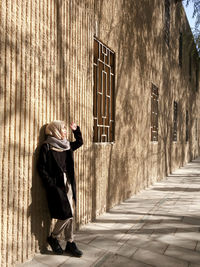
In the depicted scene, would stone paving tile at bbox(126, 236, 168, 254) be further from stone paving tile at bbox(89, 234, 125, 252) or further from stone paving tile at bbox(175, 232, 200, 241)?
stone paving tile at bbox(175, 232, 200, 241)

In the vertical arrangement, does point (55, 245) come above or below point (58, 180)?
below

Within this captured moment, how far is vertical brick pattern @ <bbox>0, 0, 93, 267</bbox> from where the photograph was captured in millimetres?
3391

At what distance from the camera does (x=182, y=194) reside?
342 inches

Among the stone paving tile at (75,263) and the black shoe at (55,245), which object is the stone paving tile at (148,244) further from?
the black shoe at (55,245)

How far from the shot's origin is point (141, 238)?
469 cm

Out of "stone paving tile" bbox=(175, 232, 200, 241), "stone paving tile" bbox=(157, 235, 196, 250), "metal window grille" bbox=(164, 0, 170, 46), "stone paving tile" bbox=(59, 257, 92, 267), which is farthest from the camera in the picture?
"metal window grille" bbox=(164, 0, 170, 46)

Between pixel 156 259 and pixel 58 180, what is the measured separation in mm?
1490

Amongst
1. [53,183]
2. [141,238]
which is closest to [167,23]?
[141,238]

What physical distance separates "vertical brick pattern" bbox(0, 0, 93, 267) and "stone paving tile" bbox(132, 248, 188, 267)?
1221 mm

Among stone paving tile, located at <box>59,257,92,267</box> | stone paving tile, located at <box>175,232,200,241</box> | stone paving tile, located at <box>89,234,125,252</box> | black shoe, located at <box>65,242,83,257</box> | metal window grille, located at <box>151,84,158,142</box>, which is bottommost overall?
stone paving tile, located at <box>175,232,200,241</box>

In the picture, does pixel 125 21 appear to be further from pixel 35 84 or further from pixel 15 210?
pixel 15 210

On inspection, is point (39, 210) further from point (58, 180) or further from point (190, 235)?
point (190, 235)

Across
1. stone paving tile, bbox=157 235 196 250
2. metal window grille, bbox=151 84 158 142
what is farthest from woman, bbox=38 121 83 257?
metal window grille, bbox=151 84 158 142

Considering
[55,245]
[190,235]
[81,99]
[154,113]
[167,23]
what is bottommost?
[190,235]
